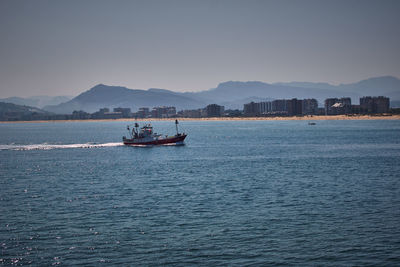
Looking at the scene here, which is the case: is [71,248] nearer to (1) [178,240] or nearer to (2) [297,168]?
(1) [178,240]

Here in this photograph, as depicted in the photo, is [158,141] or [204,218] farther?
[158,141]

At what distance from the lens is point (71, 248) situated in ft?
90.2

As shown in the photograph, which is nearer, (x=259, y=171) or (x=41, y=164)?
(x=259, y=171)

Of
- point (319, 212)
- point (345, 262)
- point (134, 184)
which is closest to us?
point (345, 262)

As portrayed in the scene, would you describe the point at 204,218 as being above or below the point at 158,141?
below

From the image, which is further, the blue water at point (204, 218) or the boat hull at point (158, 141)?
the boat hull at point (158, 141)

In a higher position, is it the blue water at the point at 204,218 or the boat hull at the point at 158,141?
the boat hull at the point at 158,141

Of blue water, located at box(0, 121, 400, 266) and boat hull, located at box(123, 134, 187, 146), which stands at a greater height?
boat hull, located at box(123, 134, 187, 146)

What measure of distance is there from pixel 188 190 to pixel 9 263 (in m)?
24.4

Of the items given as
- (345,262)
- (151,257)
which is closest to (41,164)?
(151,257)

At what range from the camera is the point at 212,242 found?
93.0 feet

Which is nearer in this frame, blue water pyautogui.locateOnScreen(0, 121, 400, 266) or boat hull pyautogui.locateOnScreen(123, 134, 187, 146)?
blue water pyautogui.locateOnScreen(0, 121, 400, 266)

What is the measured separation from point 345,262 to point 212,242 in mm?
8454

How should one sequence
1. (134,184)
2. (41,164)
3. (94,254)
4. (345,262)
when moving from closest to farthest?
(345,262) < (94,254) < (134,184) < (41,164)
